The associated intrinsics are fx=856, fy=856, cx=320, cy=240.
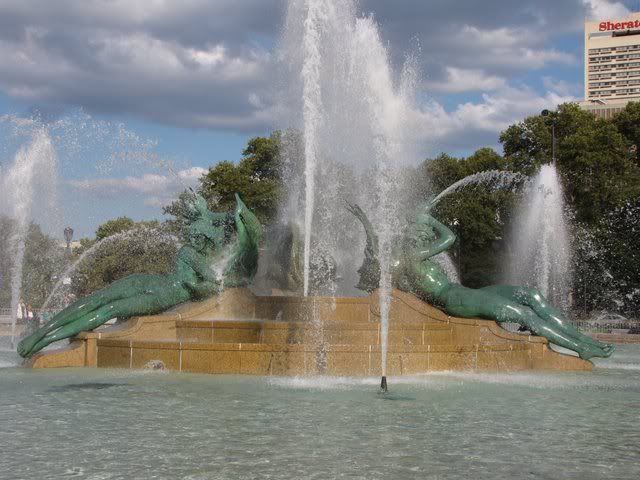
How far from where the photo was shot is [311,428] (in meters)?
7.75

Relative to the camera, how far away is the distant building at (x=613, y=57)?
130 metres

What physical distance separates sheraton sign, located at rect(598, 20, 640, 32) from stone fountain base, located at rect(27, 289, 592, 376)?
12443 cm

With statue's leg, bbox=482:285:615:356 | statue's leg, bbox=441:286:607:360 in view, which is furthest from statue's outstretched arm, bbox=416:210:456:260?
statue's leg, bbox=482:285:615:356

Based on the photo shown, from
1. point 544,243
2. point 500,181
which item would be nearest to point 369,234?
point 544,243

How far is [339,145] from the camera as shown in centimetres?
2502

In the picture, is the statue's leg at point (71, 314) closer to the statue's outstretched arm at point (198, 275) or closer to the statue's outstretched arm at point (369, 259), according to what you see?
the statue's outstretched arm at point (198, 275)

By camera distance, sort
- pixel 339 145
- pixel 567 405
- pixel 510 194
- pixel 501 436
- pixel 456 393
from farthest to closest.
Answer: pixel 510 194 → pixel 339 145 → pixel 456 393 → pixel 567 405 → pixel 501 436

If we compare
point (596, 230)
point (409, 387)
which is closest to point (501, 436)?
point (409, 387)

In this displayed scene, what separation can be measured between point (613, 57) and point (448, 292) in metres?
130

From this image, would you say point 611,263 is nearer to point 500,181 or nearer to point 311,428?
point 500,181

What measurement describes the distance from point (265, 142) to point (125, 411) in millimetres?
40317

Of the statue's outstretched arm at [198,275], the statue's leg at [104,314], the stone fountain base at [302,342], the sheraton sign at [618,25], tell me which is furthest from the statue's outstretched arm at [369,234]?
the sheraton sign at [618,25]

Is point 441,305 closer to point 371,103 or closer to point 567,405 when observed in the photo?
point 567,405

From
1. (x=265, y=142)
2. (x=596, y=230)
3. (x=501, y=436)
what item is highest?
(x=265, y=142)
